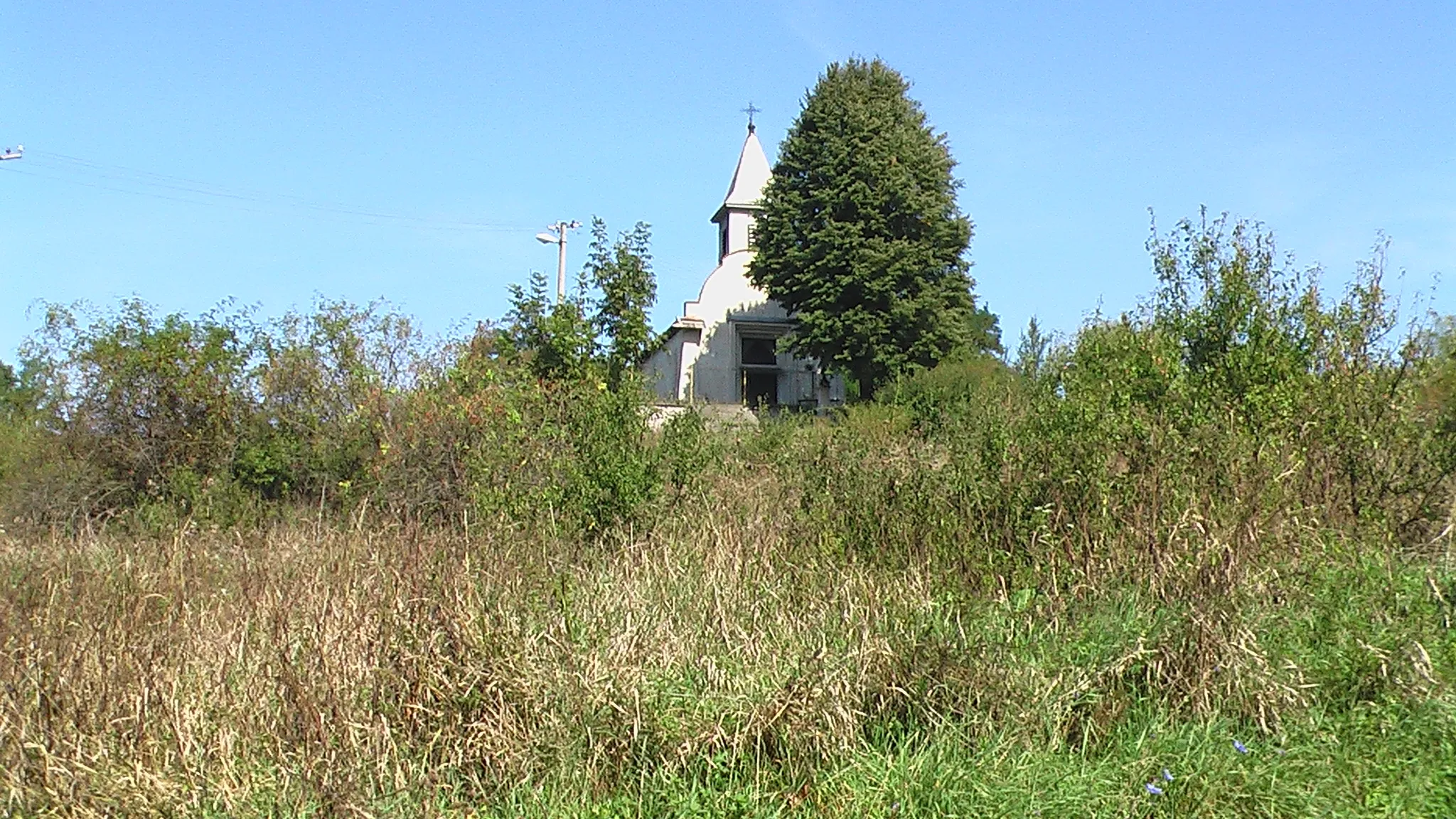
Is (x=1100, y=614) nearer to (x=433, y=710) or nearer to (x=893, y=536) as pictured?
(x=893, y=536)

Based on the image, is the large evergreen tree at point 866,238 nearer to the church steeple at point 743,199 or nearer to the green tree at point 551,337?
the church steeple at point 743,199

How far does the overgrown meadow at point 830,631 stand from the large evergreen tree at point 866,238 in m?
20.2

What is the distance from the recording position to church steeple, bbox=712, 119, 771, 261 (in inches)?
1486

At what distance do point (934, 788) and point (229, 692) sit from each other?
289 cm

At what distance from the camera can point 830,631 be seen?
556 centimetres

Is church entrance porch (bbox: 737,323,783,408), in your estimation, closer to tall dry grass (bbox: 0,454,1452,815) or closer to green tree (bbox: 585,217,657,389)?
green tree (bbox: 585,217,657,389)

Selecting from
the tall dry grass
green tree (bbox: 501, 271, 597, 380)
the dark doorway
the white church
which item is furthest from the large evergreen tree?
the tall dry grass

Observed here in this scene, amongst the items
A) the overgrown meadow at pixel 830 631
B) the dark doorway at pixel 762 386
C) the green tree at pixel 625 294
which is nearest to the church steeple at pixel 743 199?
the dark doorway at pixel 762 386

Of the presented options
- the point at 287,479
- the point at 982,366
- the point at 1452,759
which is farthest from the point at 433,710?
the point at 982,366

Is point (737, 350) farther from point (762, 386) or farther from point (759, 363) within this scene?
point (762, 386)

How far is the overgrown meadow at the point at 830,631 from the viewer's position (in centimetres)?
456

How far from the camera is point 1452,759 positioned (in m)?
4.90

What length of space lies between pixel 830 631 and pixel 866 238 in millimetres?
25887

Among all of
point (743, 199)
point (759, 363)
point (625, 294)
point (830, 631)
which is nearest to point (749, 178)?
point (743, 199)
